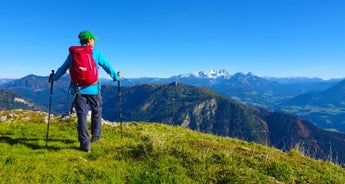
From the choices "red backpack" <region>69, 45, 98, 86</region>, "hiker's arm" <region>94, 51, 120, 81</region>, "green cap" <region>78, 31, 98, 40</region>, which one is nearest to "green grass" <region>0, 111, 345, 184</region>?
"red backpack" <region>69, 45, 98, 86</region>

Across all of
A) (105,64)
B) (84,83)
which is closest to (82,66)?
(84,83)

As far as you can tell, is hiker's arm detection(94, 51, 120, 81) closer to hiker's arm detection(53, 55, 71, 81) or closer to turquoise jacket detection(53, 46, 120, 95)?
turquoise jacket detection(53, 46, 120, 95)

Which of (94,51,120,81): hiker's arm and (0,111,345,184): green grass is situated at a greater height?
(94,51,120,81): hiker's arm

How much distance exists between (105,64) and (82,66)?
1.41m

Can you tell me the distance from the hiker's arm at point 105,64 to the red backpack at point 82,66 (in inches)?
21.5

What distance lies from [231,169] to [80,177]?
14.6ft

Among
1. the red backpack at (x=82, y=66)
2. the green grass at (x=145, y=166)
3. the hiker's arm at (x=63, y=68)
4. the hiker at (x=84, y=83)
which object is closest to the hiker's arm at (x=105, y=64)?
the hiker at (x=84, y=83)

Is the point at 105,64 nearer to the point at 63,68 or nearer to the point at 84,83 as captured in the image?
the point at 84,83

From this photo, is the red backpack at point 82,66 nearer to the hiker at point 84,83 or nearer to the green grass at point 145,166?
the hiker at point 84,83

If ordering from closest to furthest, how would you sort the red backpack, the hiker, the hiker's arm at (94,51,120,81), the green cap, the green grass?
1. the green grass
2. the red backpack
3. the hiker
4. the green cap
5. the hiker's arm at (94,51,120,81)

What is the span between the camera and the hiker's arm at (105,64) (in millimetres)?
13359

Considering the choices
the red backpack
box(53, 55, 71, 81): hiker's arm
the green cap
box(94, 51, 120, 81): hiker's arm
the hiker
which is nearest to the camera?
the red backpack

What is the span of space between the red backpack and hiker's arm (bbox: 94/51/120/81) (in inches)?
21.5

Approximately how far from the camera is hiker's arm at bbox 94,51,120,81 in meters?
13.4
